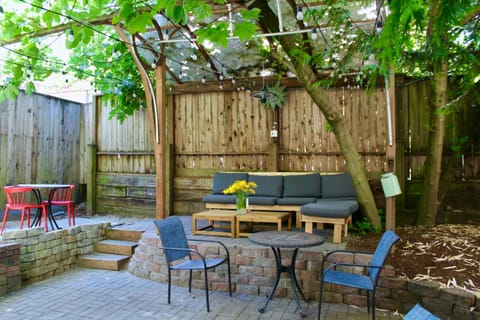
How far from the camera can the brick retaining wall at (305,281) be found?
305cm

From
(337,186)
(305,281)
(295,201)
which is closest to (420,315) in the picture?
(305,281)

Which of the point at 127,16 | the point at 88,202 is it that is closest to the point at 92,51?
the point at 88,202

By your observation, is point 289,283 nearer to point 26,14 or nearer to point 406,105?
point 406,105

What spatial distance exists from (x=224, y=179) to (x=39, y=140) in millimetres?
3728

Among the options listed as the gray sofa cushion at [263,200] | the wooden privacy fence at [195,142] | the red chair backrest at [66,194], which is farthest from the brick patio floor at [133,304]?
the wooden privacy fence at [195,142]

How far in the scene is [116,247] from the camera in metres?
5.21

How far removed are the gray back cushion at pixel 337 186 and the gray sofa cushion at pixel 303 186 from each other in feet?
0.32

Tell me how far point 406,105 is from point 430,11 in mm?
2770

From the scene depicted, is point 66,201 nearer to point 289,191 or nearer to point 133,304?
point 133,304

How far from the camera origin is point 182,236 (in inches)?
157

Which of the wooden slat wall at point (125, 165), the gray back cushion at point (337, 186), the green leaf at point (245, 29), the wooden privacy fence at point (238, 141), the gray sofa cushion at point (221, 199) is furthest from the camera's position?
the wooden slat wall at point (125, 165)

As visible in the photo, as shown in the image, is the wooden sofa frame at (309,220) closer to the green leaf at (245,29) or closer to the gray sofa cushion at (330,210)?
the gray sofa cushion at (330,210)

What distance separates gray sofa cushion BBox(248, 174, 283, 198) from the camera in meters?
5.79

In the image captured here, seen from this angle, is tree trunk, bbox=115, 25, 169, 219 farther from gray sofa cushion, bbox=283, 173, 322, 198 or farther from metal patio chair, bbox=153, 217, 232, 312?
gray sofa cushion, bbox=283, 173, 322, 198
